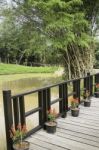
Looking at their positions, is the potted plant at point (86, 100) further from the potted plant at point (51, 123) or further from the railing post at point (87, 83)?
the potted plant at point (51, 123)

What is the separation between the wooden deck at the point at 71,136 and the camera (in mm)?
3094

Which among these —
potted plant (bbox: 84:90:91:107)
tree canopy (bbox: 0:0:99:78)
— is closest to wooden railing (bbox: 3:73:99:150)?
potted plant (bbox: 84:90:91:107)

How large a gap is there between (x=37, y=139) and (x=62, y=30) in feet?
19.3

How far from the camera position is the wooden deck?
10.2ft

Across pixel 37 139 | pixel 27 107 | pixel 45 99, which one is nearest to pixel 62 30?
pixel 27 107

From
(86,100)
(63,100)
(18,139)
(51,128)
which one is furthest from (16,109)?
(86,100)

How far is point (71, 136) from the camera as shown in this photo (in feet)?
11.3

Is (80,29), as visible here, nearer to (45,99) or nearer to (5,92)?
(45,99)

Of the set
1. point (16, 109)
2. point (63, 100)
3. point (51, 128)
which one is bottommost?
point (51, 128)

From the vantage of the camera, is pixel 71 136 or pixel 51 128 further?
pixel 51 128

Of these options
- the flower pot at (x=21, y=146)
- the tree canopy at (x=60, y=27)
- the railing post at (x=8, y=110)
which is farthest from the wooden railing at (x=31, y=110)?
the tree canopy at (x=60, y=27)

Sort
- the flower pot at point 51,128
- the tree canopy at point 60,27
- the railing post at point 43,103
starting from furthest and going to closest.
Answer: the tree canopy at point 60,27 → the railing post at point 43,103 → the flower pot at point 51,128

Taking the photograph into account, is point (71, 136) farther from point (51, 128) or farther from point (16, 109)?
point (16, 109)

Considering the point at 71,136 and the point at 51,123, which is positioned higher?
the point at 51,123
